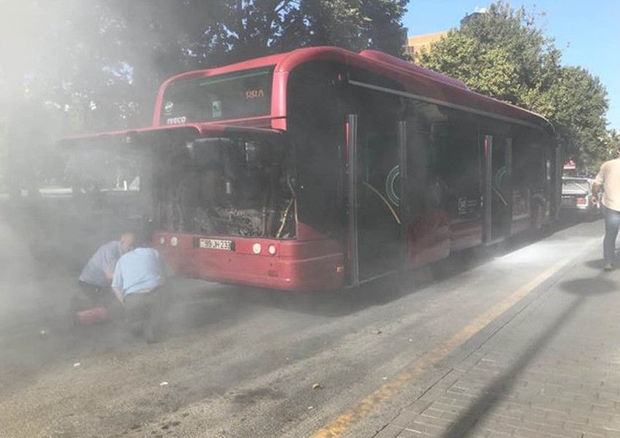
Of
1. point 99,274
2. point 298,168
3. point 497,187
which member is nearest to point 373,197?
point 298,168

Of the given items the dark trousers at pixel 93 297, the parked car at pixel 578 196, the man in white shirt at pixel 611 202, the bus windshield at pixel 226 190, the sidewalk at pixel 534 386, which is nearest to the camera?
the sidewalk at pixel 534 386

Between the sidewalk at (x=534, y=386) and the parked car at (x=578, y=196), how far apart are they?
37.4ft

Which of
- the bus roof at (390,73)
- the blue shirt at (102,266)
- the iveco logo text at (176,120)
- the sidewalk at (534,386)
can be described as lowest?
the sidewalk at (534,386)

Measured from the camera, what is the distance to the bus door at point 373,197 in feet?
15.9

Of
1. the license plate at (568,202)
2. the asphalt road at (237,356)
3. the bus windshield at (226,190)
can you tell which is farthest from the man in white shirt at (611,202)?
the license plate at (568,202)

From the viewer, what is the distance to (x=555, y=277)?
6.38 metres

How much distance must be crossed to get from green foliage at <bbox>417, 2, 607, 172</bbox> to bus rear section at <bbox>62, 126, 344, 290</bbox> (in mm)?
11318

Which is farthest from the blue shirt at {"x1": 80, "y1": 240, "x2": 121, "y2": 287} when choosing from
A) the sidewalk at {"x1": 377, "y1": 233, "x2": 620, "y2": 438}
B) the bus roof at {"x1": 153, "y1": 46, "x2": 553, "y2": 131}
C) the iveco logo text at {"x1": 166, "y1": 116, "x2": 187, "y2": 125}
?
the sidewalk at {"x1": 377, "y1": 233, "x2": 620, "y2": 438}

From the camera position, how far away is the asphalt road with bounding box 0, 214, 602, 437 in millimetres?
2873

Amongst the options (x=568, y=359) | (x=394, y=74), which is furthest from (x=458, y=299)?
(x=394, y=74)

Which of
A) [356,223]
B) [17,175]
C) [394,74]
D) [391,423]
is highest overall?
[394,74]

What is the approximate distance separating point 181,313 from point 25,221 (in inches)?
60.0

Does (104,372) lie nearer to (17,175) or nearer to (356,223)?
(17,175)

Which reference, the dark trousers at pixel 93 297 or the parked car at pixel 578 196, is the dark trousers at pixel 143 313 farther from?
the parked car at pixel 578 196
